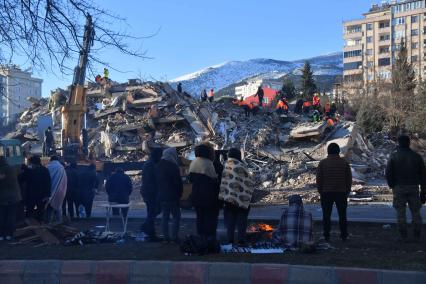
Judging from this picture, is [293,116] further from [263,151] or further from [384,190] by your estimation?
[384,190]

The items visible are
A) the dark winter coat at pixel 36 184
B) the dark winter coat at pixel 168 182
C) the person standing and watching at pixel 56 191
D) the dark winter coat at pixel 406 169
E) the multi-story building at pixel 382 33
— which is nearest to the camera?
the dark winter coat at pixel 406 169

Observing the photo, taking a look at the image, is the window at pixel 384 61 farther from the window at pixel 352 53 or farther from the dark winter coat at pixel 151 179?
the dark winter coat at pixel 151 179

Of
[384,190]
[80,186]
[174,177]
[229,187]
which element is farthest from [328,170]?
[384,190]

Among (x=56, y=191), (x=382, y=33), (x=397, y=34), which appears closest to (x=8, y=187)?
(x=56, y=191)

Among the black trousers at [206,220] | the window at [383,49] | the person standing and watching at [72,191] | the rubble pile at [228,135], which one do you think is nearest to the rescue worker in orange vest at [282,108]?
the rubble pile at [228,135]

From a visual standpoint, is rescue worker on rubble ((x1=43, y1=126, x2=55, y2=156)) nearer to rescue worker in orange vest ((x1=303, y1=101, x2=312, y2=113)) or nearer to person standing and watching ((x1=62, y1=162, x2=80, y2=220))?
person standing and watching ((x1=62, y1=162, x2=80, y2=220))

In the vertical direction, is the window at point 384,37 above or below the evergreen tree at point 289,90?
above

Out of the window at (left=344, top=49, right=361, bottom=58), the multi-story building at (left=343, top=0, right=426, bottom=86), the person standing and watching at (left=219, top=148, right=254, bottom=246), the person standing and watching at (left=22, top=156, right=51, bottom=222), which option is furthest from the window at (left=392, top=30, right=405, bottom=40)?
the person standing and watching at (left=219, top=148, right=254, bottom=246)

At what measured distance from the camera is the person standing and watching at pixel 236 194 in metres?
8.87

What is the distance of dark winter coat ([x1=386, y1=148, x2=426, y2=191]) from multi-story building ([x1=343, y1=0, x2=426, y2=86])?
324ft

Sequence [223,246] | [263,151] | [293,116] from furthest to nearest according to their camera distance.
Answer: [293,116] < [263,151] < [223,246]

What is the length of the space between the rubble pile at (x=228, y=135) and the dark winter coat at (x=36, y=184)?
9.38 m

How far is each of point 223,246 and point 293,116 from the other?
83.8ft

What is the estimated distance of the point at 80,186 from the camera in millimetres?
14453
